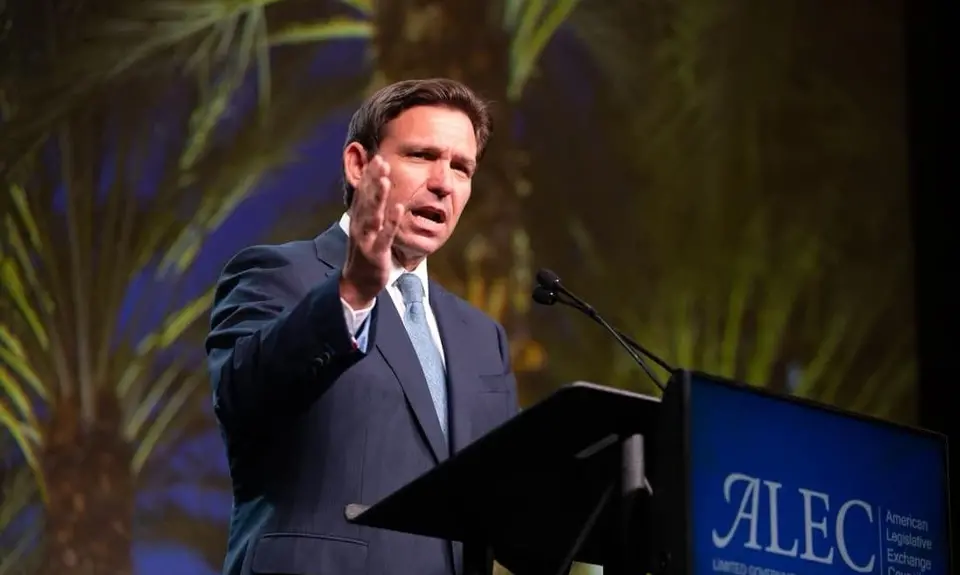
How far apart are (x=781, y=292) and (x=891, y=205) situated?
0.57 m

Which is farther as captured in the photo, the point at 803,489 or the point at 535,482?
the point at 535,482

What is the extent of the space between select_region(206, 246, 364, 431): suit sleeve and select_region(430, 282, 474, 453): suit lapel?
1.10ft

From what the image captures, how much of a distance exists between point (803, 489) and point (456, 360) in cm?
80

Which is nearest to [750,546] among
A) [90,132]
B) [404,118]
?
[404,118]

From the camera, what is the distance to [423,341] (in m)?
2.32

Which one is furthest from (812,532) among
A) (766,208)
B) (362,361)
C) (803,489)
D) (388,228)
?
(766,208)

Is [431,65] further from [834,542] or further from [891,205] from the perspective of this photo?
[834,542]

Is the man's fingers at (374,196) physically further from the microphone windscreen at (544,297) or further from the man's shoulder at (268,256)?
the microphone windscreen at (544,297)

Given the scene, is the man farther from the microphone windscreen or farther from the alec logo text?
the alec logo text

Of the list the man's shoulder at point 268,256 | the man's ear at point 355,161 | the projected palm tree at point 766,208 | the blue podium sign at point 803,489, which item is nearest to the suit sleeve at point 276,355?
the man's shoulder at point 268,256

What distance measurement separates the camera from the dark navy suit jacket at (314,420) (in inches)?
72.7

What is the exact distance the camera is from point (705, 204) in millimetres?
4488

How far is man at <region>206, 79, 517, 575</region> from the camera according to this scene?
183 centimetres

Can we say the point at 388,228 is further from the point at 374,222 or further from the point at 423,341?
the point at 423,341
